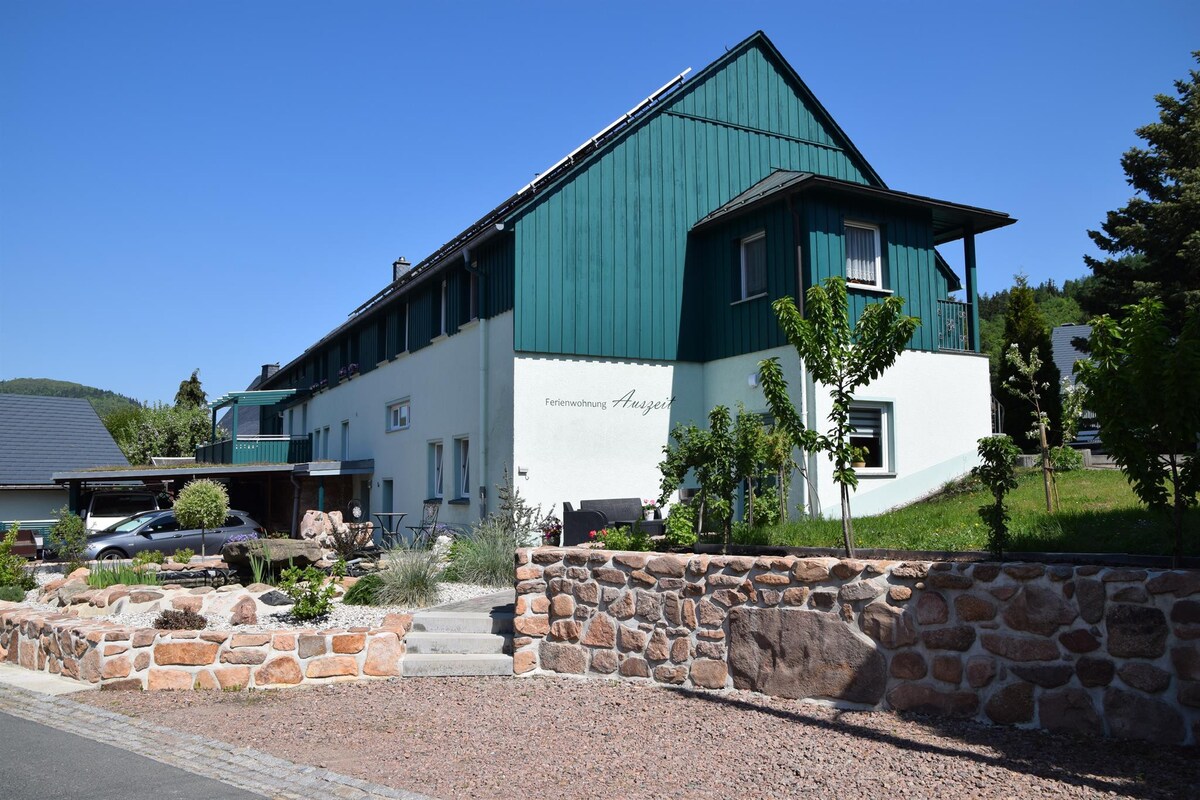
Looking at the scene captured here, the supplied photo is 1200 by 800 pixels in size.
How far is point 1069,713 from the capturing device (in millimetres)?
5727

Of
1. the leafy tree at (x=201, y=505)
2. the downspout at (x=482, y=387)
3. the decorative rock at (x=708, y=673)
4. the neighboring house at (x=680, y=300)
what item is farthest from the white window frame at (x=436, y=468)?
the decorative rock at (x=708, y=673)

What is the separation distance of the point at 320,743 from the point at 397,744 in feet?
1.81

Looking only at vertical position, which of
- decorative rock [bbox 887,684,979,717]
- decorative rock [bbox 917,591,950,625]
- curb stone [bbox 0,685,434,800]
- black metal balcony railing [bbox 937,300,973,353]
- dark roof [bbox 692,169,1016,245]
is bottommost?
curb stone [bbox 0,685,434,800]

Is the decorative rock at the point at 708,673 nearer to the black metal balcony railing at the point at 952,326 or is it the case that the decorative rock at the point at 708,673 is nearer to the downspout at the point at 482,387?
the downspout at the point at 482,387

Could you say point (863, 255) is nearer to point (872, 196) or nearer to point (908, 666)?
point (872, 196)

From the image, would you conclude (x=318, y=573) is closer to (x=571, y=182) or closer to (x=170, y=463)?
(x=571, y=182)

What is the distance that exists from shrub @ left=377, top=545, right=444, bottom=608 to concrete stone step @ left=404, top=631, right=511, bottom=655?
1.40m

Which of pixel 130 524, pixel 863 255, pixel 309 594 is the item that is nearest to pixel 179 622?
pixel 309 594

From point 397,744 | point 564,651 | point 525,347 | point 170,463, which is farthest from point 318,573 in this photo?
point 170,463

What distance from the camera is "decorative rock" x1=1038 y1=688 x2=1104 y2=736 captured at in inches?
222

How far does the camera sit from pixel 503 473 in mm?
16125

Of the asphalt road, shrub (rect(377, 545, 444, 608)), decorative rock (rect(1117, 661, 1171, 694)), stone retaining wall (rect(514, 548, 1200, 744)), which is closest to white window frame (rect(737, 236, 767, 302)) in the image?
shrub (rect(377, 545, 444, 608))

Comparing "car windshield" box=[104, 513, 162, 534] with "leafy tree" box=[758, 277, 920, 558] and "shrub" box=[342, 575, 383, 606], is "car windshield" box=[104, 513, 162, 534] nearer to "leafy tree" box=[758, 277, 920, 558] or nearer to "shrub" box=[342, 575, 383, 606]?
"shrub" box=[342, 575, 383, 606]

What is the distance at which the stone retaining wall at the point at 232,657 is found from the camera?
8320 millimetres
